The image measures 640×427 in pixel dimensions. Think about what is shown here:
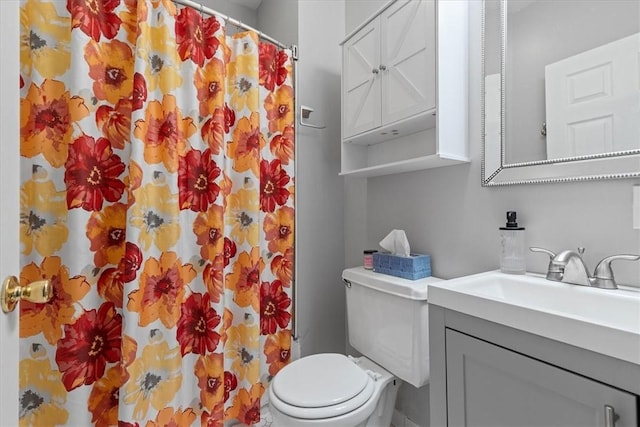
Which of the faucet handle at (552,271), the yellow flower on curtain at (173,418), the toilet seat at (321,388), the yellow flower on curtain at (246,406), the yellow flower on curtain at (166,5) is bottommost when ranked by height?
the yellow flower on curtain at (246,406)

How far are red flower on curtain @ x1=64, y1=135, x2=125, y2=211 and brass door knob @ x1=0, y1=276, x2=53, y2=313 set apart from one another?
25.8 inches

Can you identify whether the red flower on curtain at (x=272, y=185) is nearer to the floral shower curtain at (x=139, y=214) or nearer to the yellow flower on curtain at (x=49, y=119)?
the floral shower curtain at (x=139, y=214)

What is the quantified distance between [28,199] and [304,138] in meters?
1.18

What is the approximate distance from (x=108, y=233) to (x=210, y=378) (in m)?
0.71

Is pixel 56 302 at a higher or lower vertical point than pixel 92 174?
lower

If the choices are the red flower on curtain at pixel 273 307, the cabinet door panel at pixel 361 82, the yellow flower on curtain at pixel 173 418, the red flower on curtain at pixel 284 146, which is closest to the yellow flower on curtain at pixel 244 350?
the red flower on curtain at pixel 273 307

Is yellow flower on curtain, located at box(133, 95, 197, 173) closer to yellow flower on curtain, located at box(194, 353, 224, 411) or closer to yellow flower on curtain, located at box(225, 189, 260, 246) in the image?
yellow flower on curtain, located at box(225, 189, 260, 246)

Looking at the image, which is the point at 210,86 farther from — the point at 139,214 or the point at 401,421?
the point at 401,421

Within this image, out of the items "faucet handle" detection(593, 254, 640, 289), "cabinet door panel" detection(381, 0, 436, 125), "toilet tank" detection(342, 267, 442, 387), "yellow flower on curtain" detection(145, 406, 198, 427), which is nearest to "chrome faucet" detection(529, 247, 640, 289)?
"faucet handle" detection(593, 254, 640, 289)

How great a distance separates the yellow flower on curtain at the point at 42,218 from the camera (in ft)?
3.38

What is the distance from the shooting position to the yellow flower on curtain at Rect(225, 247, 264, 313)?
4.60ft

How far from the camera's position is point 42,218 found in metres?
1.05

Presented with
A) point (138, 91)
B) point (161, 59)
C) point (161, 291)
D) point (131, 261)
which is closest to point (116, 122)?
point (138, 91)

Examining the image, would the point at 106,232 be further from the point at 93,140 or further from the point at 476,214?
the point at 476,214
